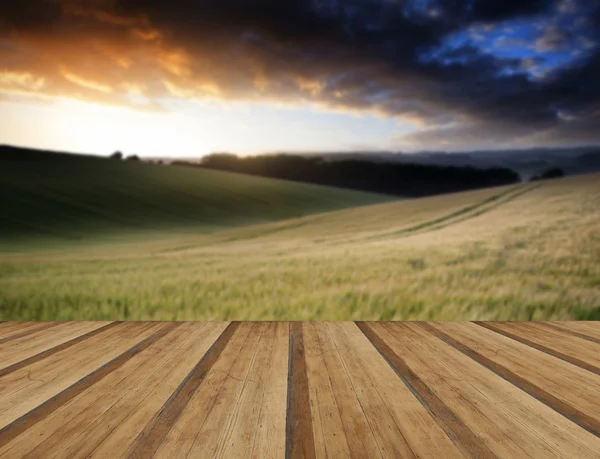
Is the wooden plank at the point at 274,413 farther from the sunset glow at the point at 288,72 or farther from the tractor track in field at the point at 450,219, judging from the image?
the tractor track in field at the point at 450,219

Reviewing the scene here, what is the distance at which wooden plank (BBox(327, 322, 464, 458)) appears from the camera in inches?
66.1

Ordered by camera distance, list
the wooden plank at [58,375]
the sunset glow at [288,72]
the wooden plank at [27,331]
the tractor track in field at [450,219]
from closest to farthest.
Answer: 1. the wooden plank at [58,375]
2. the wooden plank at [27,331]
3. the sunset glow at [288,72]
4. the tractor track in field at [450,219]

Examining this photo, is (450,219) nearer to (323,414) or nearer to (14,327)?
(14,327)

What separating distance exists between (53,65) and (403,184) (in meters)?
63.9

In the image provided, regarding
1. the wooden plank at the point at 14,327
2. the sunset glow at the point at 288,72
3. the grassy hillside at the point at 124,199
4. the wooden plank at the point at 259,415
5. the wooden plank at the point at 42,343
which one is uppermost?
the sunset glow at the point at 288,72

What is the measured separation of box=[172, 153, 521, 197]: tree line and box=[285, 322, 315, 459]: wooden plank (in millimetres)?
39733

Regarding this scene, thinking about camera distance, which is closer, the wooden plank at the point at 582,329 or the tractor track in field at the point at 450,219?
the wooden plank at the point at 582,329

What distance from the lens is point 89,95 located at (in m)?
10.2

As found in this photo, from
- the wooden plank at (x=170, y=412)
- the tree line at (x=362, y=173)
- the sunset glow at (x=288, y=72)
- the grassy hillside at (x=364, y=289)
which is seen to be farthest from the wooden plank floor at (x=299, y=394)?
the tree line at (x=362, y=173)

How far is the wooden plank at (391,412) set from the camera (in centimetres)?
168

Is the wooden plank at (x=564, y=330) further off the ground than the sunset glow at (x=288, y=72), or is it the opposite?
the sunset glow at (x=288, y=72)

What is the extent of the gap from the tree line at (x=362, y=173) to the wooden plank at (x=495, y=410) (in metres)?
39.3

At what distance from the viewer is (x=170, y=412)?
2.04 meters

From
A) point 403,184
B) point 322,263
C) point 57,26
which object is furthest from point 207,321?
point 403,184
